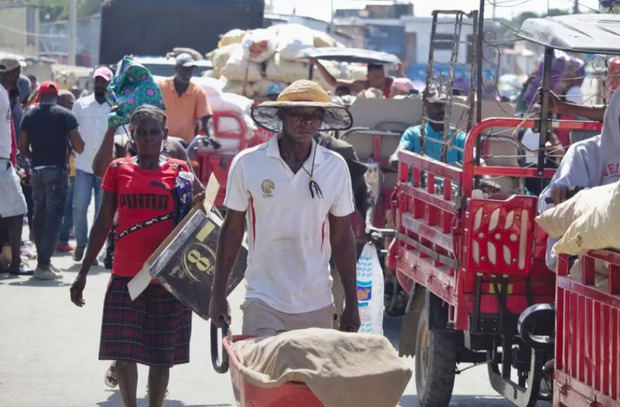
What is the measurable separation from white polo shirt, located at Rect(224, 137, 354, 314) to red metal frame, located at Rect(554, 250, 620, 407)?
104 cm

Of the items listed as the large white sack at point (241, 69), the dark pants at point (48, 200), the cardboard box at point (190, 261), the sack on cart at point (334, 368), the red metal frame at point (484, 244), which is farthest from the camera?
the large white sack at point (241, 69)

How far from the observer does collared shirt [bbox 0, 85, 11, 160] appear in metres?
11.9

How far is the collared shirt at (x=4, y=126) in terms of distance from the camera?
1191 cm

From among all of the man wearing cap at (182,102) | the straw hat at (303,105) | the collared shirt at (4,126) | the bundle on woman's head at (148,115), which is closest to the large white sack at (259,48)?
the man wearing cap at (182,102)

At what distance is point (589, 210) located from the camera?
5141 millimetres

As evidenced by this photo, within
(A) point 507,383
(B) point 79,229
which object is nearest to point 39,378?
(A) point 507,383

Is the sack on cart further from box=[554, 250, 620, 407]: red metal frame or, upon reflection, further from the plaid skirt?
the plaid skirt

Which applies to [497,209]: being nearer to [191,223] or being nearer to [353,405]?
[191,223]

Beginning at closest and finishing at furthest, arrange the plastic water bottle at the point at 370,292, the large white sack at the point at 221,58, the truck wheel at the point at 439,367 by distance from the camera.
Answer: the truck wheel at the point at 439,367 < the plastic water bottle at the point at 370,292 < the large white sack at the point at 221,58

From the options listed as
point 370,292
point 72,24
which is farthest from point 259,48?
point 72,24

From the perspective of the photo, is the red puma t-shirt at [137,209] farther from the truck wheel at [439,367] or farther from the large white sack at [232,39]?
the large white sack at [232,39]

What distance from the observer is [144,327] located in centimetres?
689

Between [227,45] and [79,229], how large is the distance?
765cm

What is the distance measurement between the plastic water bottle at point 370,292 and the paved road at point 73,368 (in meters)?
0.50
